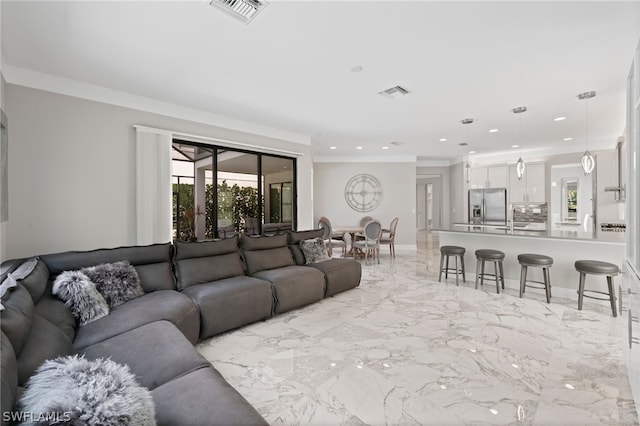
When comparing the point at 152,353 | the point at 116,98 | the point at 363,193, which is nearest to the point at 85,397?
the point at 152,353

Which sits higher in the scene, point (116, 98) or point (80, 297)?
point (116, 98)

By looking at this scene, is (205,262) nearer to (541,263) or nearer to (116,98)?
(116,98)

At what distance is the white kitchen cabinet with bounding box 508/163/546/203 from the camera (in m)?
7.37

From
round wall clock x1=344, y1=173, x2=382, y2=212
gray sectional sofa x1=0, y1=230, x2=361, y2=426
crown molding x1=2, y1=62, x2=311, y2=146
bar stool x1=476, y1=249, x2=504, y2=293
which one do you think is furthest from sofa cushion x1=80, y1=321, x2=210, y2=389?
round wall clock x1=344, y1=173, x2=382, y2=212

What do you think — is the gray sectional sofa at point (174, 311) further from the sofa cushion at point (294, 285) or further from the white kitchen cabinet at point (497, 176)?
the white kitchen cabinet at point (497, 176)

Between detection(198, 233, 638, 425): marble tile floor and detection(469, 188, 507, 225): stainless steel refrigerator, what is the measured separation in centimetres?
447

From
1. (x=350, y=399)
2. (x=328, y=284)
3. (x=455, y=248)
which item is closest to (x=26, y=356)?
(x=350, y=399)

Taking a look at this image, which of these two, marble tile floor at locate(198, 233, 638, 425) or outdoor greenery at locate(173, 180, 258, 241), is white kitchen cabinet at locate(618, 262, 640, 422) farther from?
outdoor greenery at locate(173, 180, 258, 241)

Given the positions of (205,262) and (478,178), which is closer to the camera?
(205,262)

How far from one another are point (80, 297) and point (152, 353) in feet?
3.57

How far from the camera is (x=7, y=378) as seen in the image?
1.03m

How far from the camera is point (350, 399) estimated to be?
1.96 meters

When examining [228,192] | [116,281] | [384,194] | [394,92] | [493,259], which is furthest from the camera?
[384,194]

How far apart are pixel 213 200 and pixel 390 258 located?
4.62m
